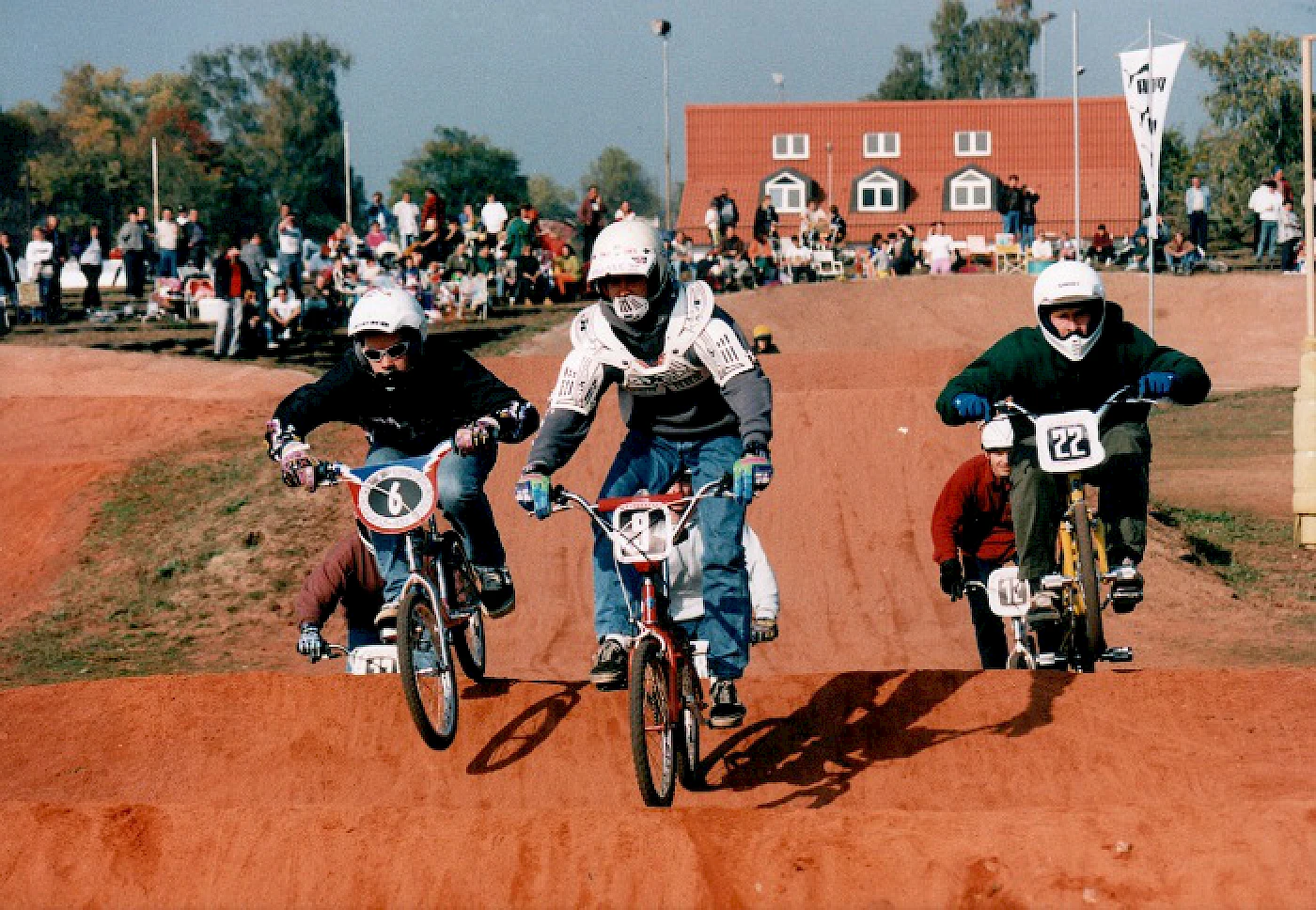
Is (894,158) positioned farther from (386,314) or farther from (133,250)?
(386,314)

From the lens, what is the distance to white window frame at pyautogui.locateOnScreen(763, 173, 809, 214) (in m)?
64.6

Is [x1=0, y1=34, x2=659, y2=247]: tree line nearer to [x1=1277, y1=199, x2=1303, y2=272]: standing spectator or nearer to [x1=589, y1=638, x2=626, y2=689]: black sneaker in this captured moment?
[x1=1277, y1=199, x2=1303, y2=272]: standing spectator

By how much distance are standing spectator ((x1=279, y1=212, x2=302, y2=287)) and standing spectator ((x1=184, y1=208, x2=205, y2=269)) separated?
8.16ft

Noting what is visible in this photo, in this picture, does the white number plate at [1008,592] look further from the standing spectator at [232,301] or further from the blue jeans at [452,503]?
the standing spectator at [232,301]

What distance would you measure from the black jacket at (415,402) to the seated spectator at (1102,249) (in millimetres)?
32978

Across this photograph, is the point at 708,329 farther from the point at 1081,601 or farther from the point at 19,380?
the point at 19,380

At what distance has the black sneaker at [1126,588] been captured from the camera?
8.62 meters

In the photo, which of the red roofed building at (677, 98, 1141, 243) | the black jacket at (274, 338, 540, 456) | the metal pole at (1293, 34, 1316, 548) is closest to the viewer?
the black jacket at (274, 338, 540, 456)

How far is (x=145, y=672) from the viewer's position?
1318 centimetres

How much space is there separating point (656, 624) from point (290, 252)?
919 inches

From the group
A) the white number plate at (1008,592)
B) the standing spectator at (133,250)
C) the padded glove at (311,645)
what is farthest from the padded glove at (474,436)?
the standing spectator at (133,250)

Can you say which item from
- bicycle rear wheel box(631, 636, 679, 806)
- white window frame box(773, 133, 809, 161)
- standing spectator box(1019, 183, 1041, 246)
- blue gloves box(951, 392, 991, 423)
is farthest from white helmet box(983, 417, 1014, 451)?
white window frame box(773, 133, 809, 161)

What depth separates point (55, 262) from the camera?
29.9m

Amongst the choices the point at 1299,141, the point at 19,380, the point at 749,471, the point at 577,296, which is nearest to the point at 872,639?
the point at 749,471
